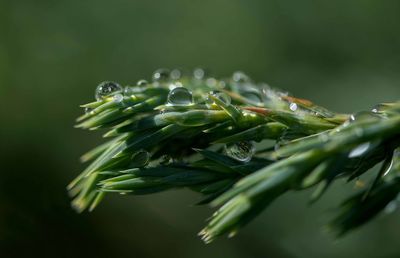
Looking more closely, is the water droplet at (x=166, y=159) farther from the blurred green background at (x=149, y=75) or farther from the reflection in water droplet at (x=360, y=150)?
the blurred green background at (x=149, y=75)

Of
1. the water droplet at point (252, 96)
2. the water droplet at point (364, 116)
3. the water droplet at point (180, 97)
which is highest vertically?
the water droplet at point (180, 97)

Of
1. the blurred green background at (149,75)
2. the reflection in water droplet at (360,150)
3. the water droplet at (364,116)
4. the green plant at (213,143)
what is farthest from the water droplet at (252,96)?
the blurred green background at (149,75)

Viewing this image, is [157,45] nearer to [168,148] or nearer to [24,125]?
[24,125]

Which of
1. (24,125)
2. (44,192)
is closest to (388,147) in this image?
(44,192)

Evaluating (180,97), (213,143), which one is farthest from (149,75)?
(213,143)

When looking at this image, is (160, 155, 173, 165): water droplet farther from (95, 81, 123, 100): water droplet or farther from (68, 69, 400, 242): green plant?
(95, 81, 123, 100): water droplet

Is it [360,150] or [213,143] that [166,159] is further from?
[360,150]
